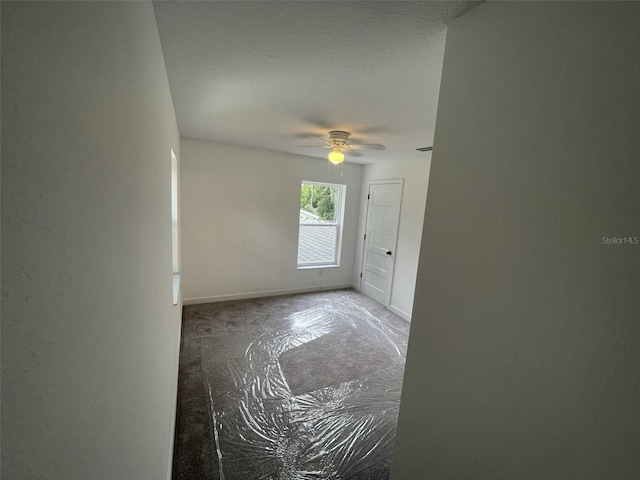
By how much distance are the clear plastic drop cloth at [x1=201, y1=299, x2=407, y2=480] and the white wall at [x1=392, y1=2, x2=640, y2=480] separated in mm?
934

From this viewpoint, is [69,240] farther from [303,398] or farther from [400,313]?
[400,313]

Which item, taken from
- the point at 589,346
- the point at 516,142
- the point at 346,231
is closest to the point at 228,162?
the point at 346,231

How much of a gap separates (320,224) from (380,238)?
1.05 m

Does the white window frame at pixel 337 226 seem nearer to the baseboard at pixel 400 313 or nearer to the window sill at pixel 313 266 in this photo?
the window sill at pixel 313 266

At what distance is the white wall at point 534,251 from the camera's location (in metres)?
0.63

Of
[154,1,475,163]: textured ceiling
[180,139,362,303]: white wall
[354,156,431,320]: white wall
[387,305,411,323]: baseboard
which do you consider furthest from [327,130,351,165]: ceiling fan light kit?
[387,305,411,323]: baseboard

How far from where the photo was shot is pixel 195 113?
7.83ft

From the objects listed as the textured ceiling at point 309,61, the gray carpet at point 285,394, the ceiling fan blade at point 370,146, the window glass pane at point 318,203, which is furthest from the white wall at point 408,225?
the textured ceiling at point 309,61

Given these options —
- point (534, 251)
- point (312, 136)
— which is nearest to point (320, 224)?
point (312, 136)

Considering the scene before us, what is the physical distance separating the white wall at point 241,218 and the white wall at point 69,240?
312 cm

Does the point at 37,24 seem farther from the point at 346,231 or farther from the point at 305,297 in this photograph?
the point at 346,231

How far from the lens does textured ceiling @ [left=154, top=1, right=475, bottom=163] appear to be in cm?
103

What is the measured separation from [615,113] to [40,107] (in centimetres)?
106

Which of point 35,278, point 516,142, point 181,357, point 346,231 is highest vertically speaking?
point 516,142
